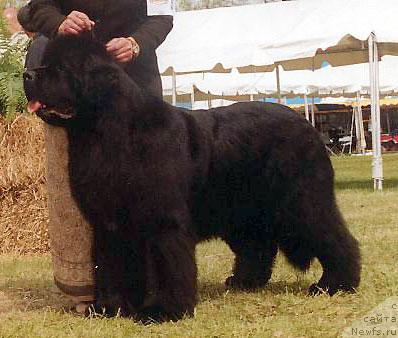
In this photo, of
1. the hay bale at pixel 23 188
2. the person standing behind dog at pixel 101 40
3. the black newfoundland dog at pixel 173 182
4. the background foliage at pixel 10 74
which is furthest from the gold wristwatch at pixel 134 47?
the background foliage at pixel 10 74

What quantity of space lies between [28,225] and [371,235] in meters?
3.17

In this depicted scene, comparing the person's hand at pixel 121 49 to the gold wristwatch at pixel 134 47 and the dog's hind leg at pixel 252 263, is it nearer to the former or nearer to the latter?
the gold wristwatch at pixel 134 47

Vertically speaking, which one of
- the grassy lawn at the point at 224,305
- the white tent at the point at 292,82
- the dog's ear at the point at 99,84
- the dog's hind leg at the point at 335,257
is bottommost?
the grassy lawn at the point at 224,305

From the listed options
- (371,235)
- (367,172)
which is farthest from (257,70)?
(371,235)

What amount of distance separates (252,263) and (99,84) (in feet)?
5.66

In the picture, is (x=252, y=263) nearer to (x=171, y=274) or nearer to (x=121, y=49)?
(x=171, y=274)

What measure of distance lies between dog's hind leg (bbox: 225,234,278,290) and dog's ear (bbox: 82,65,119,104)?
1.48 m

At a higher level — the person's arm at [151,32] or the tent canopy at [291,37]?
the tent canopy at [291,37]

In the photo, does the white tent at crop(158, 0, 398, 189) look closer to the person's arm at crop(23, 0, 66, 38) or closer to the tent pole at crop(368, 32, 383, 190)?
the tent pole at crop(368, 32, 383, 190)

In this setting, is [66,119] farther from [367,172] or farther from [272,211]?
[367,172]

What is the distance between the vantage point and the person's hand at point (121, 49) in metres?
3.74

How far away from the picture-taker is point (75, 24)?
144 inches

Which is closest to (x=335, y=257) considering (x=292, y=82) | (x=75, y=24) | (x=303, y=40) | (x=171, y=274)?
(x=171, y=274)

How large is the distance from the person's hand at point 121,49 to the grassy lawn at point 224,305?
1377 millimetres
